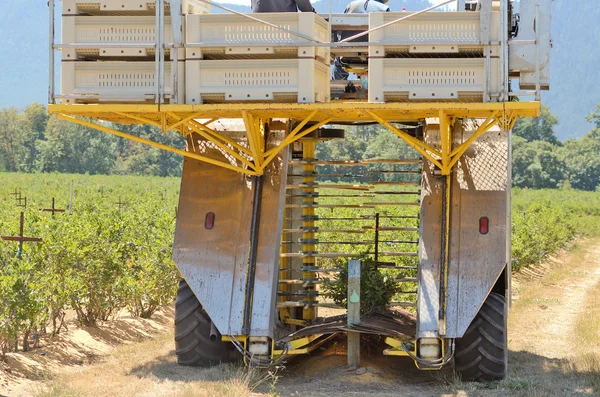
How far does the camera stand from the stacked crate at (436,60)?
9266 mm

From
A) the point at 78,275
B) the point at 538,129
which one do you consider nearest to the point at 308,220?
the point at 78,275

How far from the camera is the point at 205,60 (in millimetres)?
9477

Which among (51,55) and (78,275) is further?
(78,275)

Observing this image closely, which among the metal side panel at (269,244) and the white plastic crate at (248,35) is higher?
the white plastic crate at (248,35)

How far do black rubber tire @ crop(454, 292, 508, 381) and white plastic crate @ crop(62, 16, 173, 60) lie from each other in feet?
12.9

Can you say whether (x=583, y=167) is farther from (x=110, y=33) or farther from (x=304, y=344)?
(x=110, y=33)

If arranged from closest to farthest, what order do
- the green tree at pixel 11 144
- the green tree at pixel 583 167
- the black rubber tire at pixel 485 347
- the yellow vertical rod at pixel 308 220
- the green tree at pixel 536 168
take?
1. the black rubber tire at pixel 485 347
2. the yellow vertical rod at pixel 308 220
3. the green tree at pixel 536 168
4. the green tree at pixel 11 144
5. the green tree at pixel 583 167

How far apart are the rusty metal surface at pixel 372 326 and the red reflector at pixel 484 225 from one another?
1250 mm

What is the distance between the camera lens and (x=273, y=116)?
1008 cm

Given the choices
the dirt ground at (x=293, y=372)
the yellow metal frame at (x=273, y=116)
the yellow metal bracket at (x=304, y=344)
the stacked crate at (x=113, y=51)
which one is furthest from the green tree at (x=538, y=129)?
the stacked crate at (x=113, y=51)

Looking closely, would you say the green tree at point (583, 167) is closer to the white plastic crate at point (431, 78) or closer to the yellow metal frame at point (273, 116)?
the yellow metal frame at point (273, 116)

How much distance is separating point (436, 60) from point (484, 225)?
5.69ft

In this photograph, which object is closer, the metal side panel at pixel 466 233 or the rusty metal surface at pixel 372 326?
the metal side panel at pixel 466 233

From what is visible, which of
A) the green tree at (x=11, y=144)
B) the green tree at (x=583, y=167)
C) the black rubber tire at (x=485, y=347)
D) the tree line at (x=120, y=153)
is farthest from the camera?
the green tree at (x=583, y=167)
